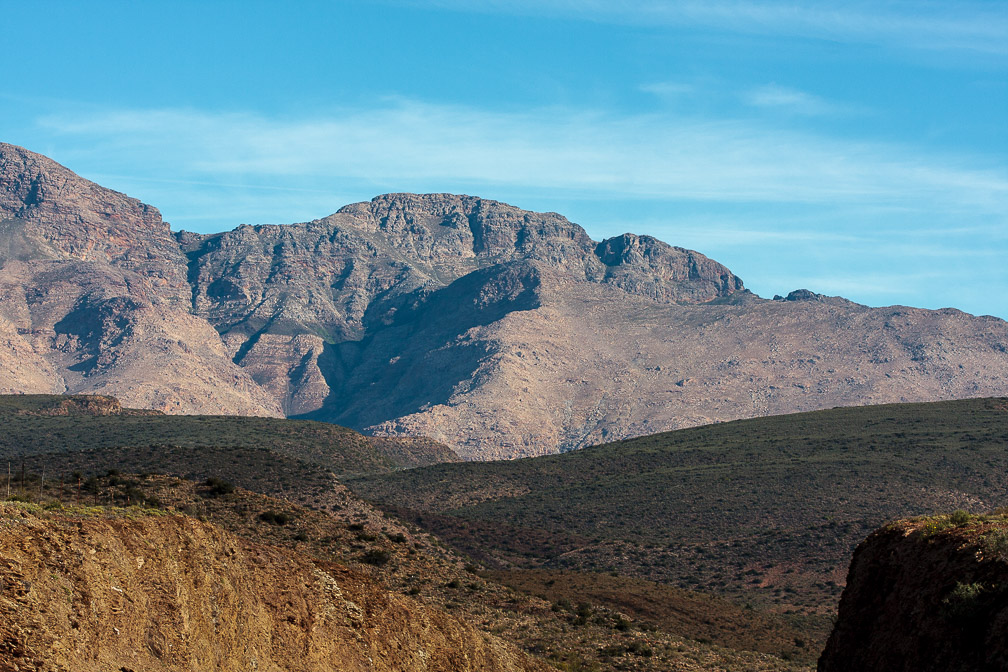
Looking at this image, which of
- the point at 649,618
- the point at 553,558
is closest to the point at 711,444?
the point at 553,558

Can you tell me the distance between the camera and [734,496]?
→ 368 feet

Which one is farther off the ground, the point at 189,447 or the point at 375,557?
the point at 375,557

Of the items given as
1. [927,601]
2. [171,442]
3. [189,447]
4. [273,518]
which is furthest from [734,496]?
[927,601]

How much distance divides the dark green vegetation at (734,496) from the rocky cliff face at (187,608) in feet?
164

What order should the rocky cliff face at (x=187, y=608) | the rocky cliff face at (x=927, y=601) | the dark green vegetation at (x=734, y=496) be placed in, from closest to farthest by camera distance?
1. the rocky cliff face at (x=187, y=608)
2. the rocky cliff face at (x=927, y=601)
3. the dark green vegetation at (x=734, y=496)

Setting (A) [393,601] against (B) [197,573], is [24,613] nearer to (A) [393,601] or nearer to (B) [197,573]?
(B) [197,573]

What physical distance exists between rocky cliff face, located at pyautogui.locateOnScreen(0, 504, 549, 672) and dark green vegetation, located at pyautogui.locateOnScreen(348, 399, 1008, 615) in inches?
1965

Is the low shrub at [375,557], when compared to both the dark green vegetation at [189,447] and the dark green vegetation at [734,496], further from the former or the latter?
the dark green vegetation at [734,496]

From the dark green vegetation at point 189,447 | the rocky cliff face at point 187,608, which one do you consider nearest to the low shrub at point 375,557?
the rocky cliff face at point 187,608

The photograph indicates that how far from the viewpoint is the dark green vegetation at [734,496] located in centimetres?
8744

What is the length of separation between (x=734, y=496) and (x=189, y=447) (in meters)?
55.1

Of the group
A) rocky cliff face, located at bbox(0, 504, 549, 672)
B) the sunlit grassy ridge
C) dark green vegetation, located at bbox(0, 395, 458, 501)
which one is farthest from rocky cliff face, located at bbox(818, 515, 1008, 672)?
the sunlit grassy ridge

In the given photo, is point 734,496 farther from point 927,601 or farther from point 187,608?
point 187,608

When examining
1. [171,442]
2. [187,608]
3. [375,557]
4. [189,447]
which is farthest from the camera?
[171,442]
